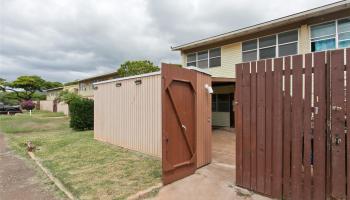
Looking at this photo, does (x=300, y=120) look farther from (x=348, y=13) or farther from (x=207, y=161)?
(x=348, y=13)

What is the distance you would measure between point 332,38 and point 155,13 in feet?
27.2

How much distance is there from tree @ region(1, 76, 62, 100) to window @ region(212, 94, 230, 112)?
146 feet

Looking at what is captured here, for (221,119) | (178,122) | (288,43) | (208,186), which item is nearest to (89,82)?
(221,119)

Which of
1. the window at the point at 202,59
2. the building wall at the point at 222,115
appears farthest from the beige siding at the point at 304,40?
the window at the point at 202,59

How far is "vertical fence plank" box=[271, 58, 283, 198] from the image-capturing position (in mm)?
4074

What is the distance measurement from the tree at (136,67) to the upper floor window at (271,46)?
524 inches

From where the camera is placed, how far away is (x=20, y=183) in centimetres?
536

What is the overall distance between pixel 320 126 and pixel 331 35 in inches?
325

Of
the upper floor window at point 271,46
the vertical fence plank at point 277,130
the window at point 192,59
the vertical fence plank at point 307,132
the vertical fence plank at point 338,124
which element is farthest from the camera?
the window at point 192,59

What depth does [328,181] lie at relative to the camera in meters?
3.60

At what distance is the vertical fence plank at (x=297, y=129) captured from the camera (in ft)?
12.6

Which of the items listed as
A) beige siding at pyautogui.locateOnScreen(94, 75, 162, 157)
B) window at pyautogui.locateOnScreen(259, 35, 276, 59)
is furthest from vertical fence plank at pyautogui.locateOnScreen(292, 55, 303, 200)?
window at pyautogui.locateOnScreen(259, 35, 276, 59)

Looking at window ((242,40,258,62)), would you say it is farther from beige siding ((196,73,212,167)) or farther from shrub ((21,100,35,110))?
shrub ((21,100,35,110))

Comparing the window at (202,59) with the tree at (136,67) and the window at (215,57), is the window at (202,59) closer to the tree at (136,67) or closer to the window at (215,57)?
the window at (215,57)
